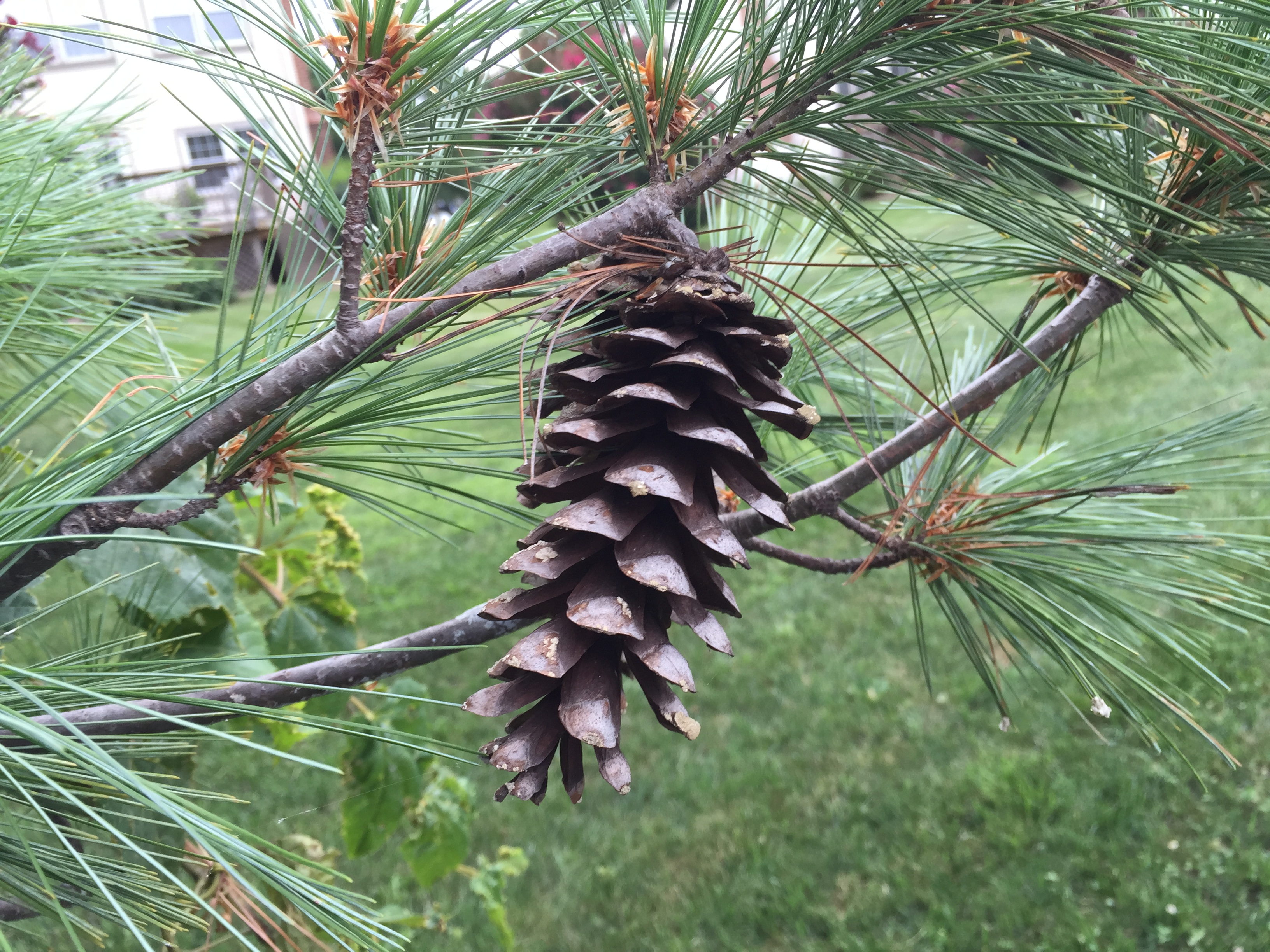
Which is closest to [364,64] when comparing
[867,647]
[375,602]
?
[867,647]

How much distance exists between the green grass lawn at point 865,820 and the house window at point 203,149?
871 cm

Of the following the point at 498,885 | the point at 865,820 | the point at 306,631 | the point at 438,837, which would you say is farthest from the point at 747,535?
the point at 865,820

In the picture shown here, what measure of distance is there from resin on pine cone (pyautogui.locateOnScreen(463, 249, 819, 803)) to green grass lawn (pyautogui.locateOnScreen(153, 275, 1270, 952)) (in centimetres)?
110

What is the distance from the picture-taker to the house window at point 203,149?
9.34 meters

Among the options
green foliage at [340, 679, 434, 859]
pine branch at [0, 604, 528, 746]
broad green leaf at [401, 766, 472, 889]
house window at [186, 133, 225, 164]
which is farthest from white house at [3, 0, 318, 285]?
house window at [186, 133, 225, 164]

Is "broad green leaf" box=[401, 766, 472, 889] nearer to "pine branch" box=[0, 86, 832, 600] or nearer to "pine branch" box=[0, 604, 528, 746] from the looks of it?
"pine branch" box=[0, 604, 528, 746]

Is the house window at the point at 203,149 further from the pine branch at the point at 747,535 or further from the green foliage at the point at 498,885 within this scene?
the pine branch at the point at 747,535

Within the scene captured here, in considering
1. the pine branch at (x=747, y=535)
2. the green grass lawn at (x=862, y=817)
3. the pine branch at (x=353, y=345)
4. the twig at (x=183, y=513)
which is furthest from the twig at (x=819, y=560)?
the green grass lawn at (x=862, y=817)

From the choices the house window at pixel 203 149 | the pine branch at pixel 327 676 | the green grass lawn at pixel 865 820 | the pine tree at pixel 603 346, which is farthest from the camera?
the house window at pixel 203 149

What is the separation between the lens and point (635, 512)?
0.54 metres

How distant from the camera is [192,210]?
1160mm

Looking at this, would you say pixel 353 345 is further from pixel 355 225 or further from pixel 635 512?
Answer: pixel 635 512

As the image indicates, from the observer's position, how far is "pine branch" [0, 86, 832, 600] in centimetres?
55

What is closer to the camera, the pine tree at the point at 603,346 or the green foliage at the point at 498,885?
the pine tree at the point at 603,346
